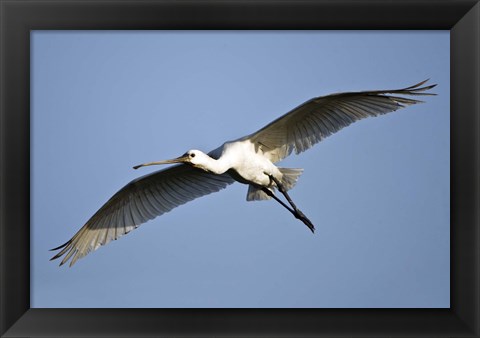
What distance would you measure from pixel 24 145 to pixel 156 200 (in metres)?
2.00

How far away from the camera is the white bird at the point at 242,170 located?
6.37 meters

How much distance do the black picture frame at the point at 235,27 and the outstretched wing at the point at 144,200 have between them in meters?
1.50

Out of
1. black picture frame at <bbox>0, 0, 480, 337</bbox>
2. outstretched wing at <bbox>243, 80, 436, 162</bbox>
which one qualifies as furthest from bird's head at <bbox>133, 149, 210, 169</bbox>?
black picture frame at <bbox>0, 0, 480, 337</bbox>

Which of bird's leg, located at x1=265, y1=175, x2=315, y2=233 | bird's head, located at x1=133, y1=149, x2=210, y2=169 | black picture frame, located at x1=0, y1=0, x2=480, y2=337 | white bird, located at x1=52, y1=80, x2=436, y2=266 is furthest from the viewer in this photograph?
bird's leg, located at x1=265, y1=175, x2=315, y2=233

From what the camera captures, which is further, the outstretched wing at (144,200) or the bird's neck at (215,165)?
the outstretched wing at (144,200)

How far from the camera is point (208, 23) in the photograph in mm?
5617

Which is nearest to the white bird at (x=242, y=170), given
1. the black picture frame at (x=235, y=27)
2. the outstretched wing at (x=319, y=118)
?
the outstretched wing at (x=319, y=118)

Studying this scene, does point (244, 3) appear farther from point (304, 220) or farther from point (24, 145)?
point (304, 220)

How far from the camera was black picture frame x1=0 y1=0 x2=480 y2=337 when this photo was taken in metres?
5.51

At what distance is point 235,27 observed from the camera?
562 cm

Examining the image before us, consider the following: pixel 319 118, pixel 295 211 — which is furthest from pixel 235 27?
pixel 295 211

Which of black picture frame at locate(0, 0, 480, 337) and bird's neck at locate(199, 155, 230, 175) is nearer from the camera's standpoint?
black picture frame at locate(0, 0, 480, 337)

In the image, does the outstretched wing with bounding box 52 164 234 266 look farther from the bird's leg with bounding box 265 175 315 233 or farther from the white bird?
the bird's leg with bounding box 265 175 315 233

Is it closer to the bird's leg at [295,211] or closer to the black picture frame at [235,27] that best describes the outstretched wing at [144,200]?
the bird's leg at [295,211]
